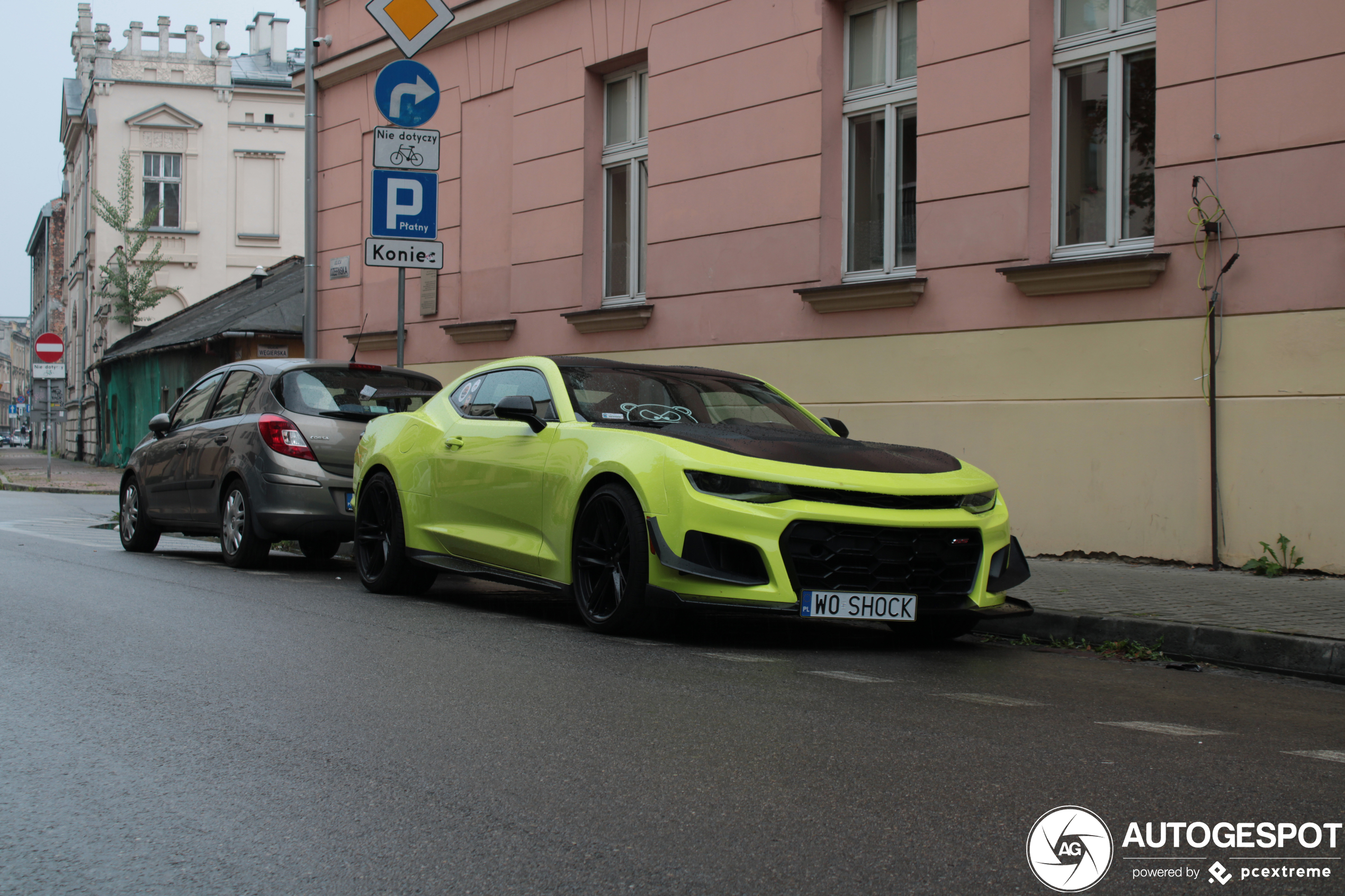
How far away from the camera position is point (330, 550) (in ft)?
39.1

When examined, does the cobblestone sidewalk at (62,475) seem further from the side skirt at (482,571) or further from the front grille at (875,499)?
the front grille at (875,499)

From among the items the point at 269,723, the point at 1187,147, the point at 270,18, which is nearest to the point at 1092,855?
the point at 269,723

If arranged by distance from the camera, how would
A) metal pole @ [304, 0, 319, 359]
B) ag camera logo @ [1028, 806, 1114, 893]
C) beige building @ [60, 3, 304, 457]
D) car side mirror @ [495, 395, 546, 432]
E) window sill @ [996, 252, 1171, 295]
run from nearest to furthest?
ag camera logo @ [1028, 806, 1114, 893], car side mirror @ [495, 395, 546, 432], window sill @ [996, 252, 1171, 295], metal pole @ [304, 0, 319, 359], beige building @ [60, 3, 304, 457]

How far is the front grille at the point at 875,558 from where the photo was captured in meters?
6.18

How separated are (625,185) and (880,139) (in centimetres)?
354

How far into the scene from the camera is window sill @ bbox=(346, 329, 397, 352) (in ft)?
57.1

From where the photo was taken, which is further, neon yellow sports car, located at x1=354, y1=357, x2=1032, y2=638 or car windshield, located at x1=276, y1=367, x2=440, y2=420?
car windshield, located at x1=276, y1=367, x2=440, y2=420

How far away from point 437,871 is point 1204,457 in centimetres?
753

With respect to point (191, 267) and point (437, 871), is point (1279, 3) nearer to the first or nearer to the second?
point (437, 871)

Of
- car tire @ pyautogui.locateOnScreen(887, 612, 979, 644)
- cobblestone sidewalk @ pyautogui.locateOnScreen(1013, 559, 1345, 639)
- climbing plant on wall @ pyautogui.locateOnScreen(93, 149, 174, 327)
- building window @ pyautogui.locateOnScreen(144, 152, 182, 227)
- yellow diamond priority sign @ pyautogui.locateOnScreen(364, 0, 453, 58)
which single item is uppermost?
building window @ pyautogui.locateOnScreen(144, 152, 182, 227)

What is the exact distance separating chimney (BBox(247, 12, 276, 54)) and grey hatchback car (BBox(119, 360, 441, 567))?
4305 centimetres

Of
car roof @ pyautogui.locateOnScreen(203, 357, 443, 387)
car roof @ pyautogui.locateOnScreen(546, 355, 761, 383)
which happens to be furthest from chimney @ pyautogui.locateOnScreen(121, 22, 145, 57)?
car roof @ pyautogui.locateOnScreen(546, 355, 761, 383)

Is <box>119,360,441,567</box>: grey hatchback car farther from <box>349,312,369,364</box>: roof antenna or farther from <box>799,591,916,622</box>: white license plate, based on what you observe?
<box>349,312,369,364</box>: roof antenna

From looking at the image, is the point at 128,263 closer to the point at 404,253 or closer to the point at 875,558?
the point at 404,253
